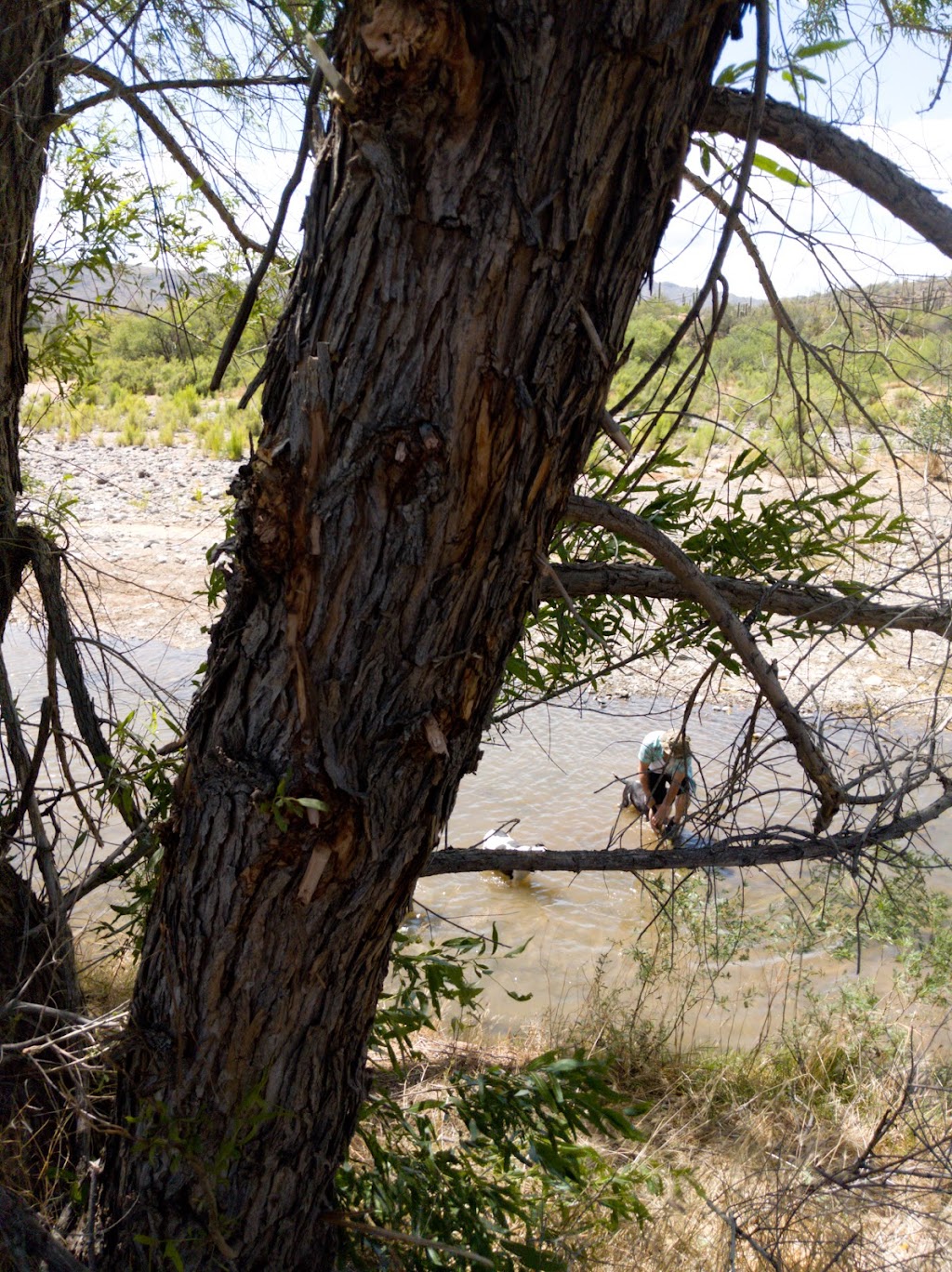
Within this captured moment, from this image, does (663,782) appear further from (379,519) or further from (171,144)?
(171,144)

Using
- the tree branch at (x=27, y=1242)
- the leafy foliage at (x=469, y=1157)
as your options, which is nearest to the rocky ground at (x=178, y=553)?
the leafy foliage at (x=469, y=1157)

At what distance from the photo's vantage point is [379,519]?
1.52 m

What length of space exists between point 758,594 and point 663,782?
708 millimetres

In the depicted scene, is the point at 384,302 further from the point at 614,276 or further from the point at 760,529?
the point at 760,529

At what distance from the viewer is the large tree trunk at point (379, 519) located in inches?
55.2

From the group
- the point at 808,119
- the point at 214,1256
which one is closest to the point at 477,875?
the point at 214,1256

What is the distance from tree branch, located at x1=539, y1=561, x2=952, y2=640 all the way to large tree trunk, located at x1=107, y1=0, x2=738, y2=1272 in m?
0.73

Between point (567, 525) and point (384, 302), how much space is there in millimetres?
1183

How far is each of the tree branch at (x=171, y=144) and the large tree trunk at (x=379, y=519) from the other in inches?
66.9

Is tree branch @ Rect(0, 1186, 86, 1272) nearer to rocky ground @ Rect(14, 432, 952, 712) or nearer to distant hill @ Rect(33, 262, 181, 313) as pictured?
distant hill @ Rect(33, 262, 181, 313)

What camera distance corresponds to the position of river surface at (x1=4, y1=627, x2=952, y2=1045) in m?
6.31

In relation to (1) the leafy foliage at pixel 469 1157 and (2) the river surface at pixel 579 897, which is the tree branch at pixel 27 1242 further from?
(2) the river surface at pixel 579 897

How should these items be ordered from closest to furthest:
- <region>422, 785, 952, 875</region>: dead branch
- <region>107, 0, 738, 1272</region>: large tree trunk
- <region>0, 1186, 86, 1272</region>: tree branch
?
<region>107, 0, 738, 1272</region>: large tree trunk
<region>0, 1186, 86, 1272</region>: tree branch
<region>422, 785, 952, 875</region>: dead branch

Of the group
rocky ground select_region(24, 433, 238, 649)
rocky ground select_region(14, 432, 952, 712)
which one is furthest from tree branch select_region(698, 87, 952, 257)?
rocky ground select_region(24, 433, 238, 649)
